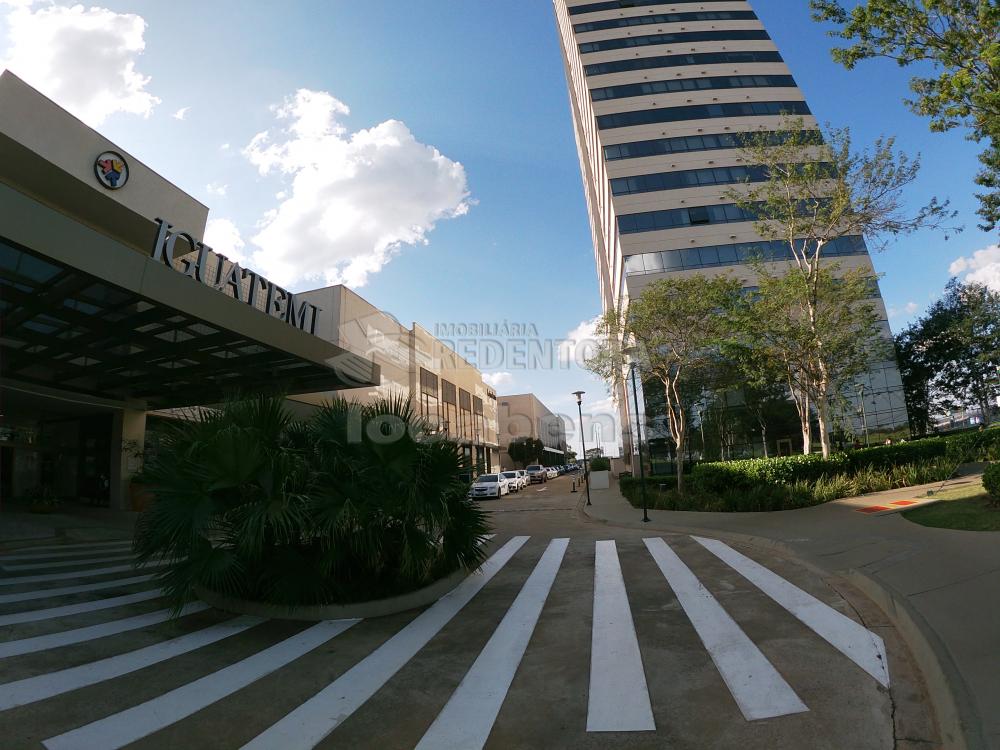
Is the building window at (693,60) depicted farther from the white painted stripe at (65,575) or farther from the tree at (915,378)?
the white painted stripe at (65,575)

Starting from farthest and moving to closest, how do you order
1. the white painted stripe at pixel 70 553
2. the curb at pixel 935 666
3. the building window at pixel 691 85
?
the building window at pixel 691 85 → the white painted stripe at pixel 70 553 → the curb at pixel 935 666

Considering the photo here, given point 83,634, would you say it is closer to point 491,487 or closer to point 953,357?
point 491,487

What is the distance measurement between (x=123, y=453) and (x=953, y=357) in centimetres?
4827

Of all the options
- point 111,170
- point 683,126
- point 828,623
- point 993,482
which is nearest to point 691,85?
point 683,126

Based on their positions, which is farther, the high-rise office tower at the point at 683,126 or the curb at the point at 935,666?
the high-rise office tower at the point at 683,126

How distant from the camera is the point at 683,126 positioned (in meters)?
41.8

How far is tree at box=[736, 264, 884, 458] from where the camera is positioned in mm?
17859

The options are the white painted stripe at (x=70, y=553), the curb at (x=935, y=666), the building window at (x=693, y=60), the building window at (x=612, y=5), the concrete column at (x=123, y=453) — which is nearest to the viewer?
the curb at (x=935, y=666)

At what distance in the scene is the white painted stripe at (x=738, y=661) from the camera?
12.8 ft

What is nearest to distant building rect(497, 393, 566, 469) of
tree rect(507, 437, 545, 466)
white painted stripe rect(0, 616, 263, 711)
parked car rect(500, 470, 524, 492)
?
tree rect(507, 437, 545, 466)

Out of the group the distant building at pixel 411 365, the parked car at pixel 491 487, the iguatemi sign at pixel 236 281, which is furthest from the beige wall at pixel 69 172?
the parked car at pixel 491 487

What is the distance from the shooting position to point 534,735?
12.2ft

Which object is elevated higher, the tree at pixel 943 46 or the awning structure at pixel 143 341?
the tree at pixel 943 46

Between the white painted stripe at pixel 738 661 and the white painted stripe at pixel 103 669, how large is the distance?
17.9ft
